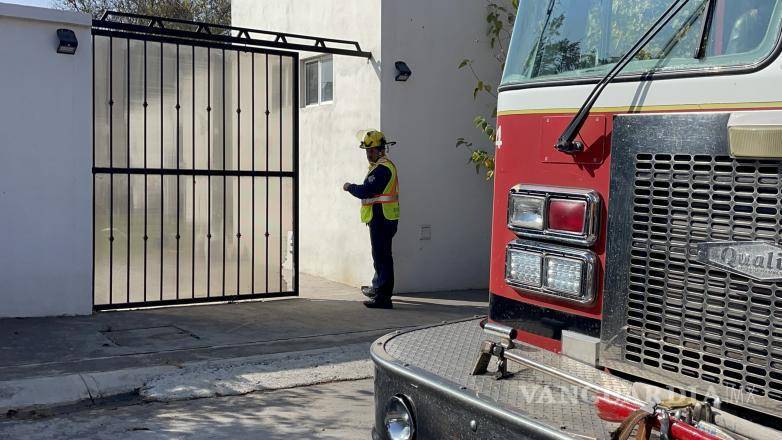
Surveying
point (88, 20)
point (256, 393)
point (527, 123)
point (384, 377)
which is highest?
point (88, 20)

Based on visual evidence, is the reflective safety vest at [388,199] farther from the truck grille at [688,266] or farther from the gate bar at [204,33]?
the truck grille at [688,266]

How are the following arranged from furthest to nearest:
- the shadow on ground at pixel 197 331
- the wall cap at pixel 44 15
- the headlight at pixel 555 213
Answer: the wall cap at pixel 44 15, the shadow on ground at pixel 197 331, the headlight at pixel 555 213

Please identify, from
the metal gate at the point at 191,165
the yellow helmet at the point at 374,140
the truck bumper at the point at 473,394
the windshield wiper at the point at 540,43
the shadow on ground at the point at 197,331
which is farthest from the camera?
the yellow helmet at the point at 374,140

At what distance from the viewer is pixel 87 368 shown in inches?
248

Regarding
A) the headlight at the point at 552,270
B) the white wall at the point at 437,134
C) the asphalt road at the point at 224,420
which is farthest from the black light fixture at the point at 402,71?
the headlight at the point at 552,270

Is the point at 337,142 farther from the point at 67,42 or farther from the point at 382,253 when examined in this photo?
the point at 67,42

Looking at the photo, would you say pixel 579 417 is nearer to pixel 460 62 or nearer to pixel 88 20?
pixel 88 20

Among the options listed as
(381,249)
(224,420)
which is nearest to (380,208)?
(381,249)

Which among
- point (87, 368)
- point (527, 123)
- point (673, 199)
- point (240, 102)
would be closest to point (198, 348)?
point (87, 368)

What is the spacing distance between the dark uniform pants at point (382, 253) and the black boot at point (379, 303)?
37 mm

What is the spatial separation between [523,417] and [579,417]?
0.18m

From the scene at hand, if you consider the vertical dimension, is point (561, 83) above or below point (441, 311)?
above

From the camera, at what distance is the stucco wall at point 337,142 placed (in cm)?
1040

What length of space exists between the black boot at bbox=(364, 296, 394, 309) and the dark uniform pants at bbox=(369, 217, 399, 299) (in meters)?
0.04
